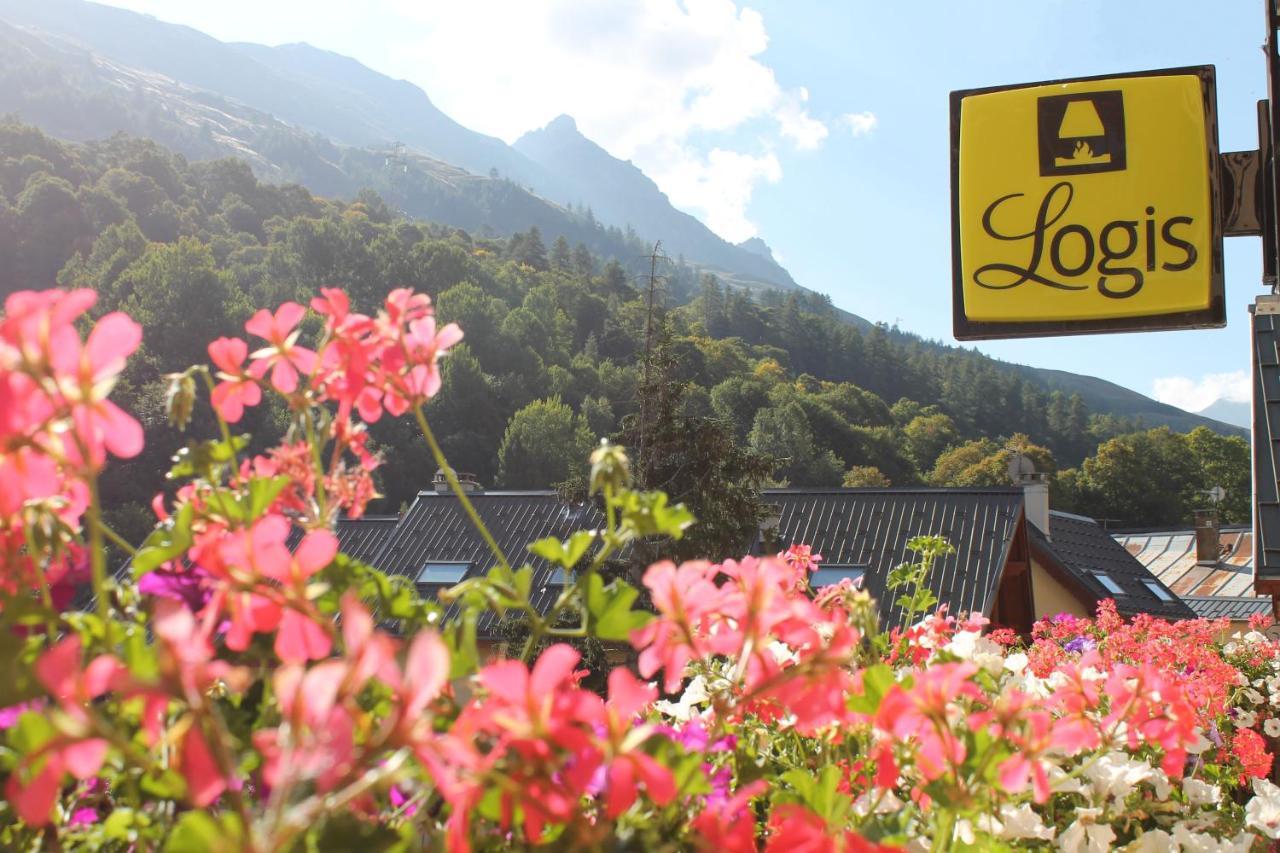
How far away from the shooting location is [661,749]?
60cm

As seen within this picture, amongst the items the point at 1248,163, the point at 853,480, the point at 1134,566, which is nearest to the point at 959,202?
the point at 1248,163

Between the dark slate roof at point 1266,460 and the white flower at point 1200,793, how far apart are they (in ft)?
7.88

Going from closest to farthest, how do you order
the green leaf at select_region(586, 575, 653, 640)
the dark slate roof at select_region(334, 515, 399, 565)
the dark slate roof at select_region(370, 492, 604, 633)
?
1. the green leaf at select_region(586, 575, 653, 640)
2. the dark slate roof at select_region(370, 492, 604, 633)
3. the dark slate roof at select_region(334, 515, 399, 565)

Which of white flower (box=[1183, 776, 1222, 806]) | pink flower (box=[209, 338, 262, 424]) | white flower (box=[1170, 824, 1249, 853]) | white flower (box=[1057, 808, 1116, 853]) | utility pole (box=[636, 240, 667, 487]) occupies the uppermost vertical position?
pink flower (box=[209, 338, 262, 424])

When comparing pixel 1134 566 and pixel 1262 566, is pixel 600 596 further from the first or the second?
pixel 1134 566

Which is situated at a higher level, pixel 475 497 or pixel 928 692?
pixel 928 692

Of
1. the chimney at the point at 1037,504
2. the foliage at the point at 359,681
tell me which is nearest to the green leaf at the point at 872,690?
the foliage at the point at 359,681

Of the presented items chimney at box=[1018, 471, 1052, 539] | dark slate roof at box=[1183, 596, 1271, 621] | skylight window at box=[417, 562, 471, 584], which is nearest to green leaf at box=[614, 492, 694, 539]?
skylight window at box=[417, 562, 471, 584]

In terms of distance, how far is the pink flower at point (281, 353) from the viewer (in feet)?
2.91

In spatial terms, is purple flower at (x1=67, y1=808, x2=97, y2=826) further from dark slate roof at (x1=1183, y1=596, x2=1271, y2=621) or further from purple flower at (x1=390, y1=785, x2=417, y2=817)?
dark slate roof at (x1=1183, y1=596, x2=1271, y2=621)

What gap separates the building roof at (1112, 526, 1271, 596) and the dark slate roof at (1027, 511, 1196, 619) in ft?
19.1

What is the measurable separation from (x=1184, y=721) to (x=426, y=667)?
672 millimetres

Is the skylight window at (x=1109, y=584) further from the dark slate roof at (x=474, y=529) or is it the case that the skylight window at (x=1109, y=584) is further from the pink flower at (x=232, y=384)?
the pink flower at (x=232, y=384)

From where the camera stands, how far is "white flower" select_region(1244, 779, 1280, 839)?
1456 millimetres
